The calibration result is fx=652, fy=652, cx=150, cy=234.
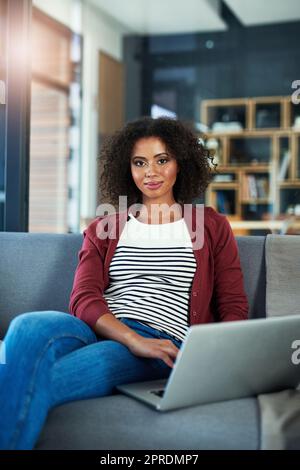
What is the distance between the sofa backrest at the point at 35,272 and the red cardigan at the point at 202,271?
0.29 m

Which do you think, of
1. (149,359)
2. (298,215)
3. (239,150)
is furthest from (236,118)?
(149,359)

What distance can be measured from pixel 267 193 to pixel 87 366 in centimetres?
469

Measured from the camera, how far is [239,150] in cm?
602

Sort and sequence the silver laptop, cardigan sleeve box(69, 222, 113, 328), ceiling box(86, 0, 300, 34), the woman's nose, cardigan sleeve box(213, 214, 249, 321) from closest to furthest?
1. the silver laptop
2. cardigan sleeve box(69, 222, 113, 328)
3. cardigan sleeve box(213, 214, 249, 321)
4. the woman's nose
5. ceiling box(86, 0, 300, 34)

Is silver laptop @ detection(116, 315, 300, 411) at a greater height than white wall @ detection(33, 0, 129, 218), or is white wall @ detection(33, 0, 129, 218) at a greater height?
white wall @ detection(33, 0, 129, 218)

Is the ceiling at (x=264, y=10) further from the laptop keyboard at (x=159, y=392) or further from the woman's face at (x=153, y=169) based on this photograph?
the laptop keyboard at (x=159, y=392)

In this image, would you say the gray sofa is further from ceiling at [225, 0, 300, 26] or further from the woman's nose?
ceiling at [225, 0, 300, 26]

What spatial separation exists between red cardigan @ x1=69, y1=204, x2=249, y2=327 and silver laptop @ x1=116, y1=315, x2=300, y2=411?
0.94 feet

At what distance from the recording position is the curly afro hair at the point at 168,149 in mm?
1768

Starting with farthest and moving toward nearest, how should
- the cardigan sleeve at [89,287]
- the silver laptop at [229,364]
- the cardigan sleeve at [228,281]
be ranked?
the cardigan sleeve at [228,281] → the cardigan sleeve at [89,287] → the silver laptop at [229,364]

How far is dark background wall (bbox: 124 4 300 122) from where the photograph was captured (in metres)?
5.86

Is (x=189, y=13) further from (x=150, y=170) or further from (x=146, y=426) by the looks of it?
(x=146, y=426)

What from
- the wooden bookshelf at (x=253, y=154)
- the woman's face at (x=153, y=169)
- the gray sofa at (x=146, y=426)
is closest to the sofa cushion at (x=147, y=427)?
the gray sofa at (x=146, y=426)

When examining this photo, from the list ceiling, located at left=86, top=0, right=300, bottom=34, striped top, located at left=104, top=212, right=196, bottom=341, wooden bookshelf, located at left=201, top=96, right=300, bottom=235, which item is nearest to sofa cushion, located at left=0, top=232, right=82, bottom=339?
striped top, located at left=104, top=212, right=196, bottom=341
